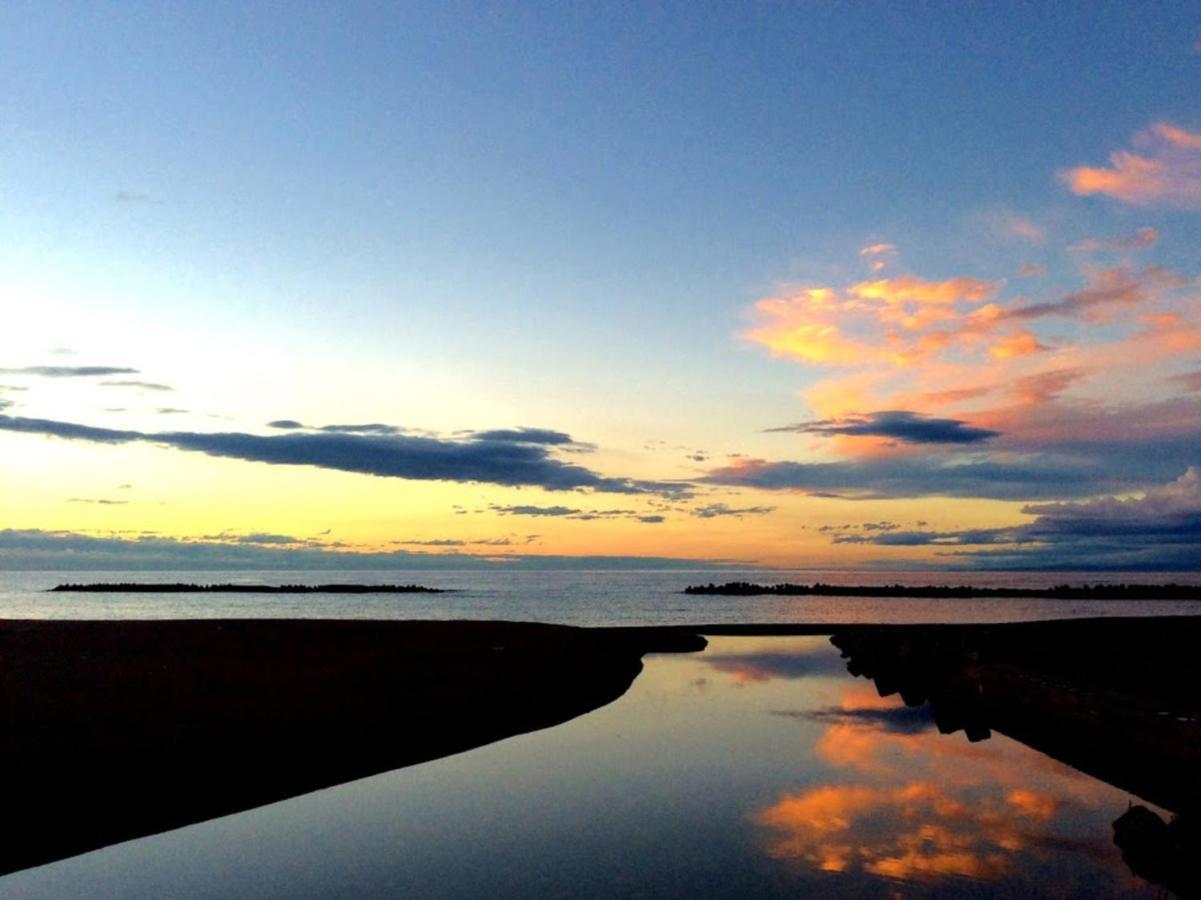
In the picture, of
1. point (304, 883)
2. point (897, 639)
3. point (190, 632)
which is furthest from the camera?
point (190, 632)

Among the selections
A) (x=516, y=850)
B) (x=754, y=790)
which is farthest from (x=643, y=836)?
(x=754, y=790)

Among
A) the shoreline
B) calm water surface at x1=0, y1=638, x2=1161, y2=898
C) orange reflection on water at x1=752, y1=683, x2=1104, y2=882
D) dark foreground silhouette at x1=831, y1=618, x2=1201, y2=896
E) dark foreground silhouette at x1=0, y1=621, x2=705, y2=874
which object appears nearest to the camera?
calm water surface at x1=0, y1=638, x2=1161, y2=898

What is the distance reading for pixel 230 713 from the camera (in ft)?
73.2

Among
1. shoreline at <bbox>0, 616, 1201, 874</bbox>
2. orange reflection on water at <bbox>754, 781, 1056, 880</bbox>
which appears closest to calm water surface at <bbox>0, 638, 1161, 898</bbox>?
orange reflection on water at <bbox>754, 781, 1056, 880</bbox>

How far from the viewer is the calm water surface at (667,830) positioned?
37.8 ft

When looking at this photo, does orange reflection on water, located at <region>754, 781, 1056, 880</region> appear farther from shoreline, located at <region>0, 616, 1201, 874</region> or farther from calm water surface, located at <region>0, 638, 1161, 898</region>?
shoreline, located at <region>0, 616, 1201, 874</region>

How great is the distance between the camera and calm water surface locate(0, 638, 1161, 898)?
11.5m

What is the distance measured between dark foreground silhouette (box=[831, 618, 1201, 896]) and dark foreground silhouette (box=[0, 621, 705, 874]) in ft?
34.9

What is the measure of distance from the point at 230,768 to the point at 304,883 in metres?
6.49

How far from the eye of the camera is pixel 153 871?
466 inches

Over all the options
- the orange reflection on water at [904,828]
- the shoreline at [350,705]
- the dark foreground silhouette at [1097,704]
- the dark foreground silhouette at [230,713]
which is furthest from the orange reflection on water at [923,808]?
the dark foreground silhouette at [230,713]

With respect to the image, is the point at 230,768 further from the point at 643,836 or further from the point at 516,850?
the point at 643,836

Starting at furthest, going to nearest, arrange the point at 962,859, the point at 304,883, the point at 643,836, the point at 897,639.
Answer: the point at 897,639 → the point at 643,836 → the point at 962,859 → the point at 304,883

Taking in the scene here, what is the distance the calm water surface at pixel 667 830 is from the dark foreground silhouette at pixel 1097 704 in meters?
0.76
